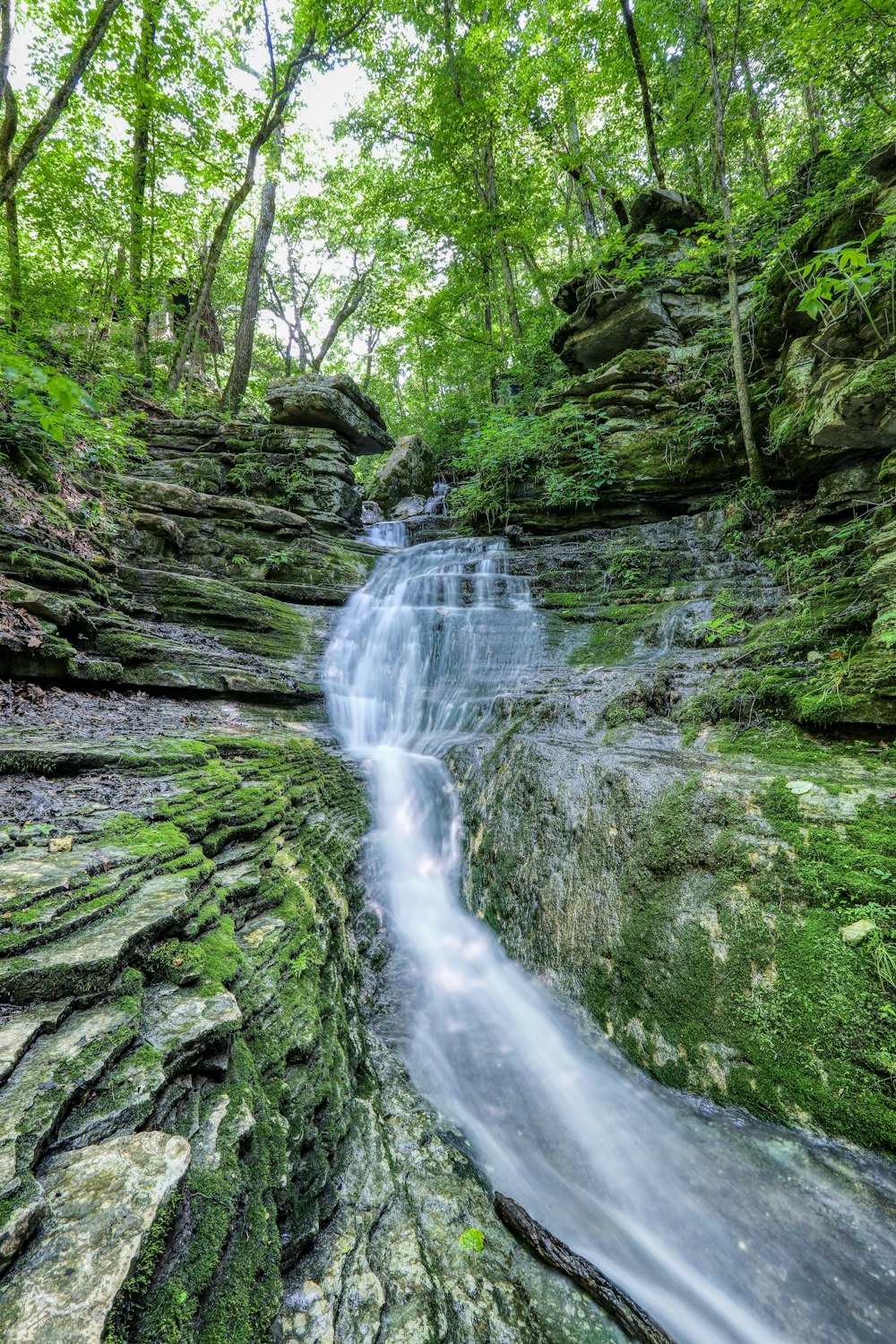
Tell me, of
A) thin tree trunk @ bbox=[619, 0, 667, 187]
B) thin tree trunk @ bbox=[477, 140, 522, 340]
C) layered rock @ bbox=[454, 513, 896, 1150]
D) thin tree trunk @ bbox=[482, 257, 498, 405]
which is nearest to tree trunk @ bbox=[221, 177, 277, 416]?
thin tree trunk @ bbox=[477, 140, 522, 340]

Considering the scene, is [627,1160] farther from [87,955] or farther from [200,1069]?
[87,955]

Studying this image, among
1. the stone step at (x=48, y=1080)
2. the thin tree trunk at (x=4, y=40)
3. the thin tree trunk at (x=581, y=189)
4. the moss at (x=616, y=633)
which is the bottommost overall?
the stone step at (x=48, y=1080)

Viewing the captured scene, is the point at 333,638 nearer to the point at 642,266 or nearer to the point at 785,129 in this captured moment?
the point at 642,266

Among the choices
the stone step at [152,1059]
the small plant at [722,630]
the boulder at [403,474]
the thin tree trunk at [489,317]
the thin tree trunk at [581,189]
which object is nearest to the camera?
the stone step at [152,1059]

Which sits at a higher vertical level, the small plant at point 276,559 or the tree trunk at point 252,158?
the tree trunk at point 252,158

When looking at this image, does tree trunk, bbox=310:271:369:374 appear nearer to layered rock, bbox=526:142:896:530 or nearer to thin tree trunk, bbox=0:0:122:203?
layered rock, bbox=526:142:896:530

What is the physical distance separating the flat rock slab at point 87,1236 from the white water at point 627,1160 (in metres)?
1.88

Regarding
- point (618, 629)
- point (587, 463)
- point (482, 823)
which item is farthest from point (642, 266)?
point (482, 823)

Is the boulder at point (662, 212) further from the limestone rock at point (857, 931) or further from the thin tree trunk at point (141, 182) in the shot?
the limestone rock at point (857, 931)

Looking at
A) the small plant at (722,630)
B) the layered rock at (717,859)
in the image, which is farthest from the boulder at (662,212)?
the layered rock at (717,859)

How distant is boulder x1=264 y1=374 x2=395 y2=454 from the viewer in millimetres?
12391

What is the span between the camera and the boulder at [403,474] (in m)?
14.4

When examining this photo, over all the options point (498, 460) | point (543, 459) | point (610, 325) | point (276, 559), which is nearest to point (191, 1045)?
point (276, 559)

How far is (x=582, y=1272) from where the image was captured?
6.16ft
